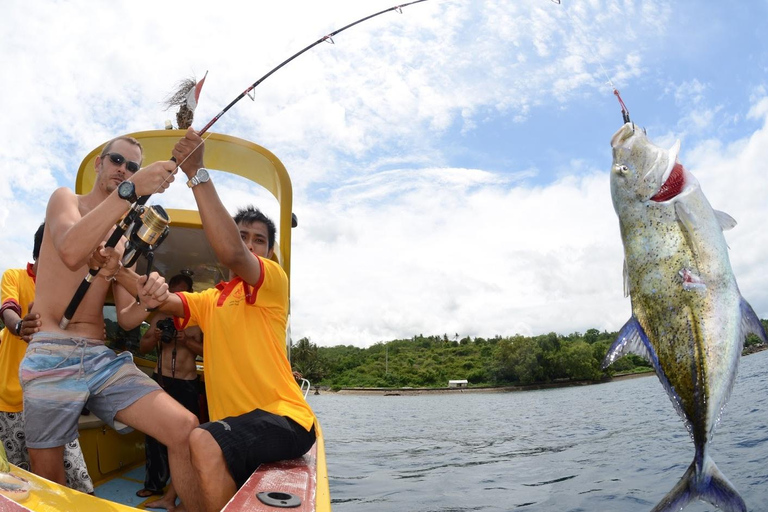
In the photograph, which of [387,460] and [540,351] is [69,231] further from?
[540,351]

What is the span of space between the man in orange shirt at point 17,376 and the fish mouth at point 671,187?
9.69ft

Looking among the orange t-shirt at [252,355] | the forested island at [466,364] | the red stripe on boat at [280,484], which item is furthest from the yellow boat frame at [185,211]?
the forested island at [466,364]

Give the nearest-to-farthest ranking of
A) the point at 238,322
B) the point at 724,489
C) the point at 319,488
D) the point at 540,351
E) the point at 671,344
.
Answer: the point at 724,489 < the point at 671,344 < the point at 319,488 < the point at 238,322 < the point at 540,351

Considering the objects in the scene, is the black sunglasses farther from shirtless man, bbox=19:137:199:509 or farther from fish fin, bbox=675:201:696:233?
fish fin, bbox=675:201:696:233

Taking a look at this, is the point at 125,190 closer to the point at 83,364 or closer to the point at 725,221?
the point at 83,364

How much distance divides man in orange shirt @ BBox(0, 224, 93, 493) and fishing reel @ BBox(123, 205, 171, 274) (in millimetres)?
666

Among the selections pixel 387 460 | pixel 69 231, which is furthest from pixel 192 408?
pixel 387 460

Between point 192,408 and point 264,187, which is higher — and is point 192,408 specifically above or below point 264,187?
below

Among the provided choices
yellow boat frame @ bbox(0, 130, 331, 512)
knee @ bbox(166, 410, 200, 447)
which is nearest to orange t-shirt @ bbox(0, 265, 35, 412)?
yellow boat frame @ bbox(0, 130, 331, 512)

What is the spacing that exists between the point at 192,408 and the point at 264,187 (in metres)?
2.14

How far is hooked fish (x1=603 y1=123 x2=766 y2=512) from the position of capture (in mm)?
1889

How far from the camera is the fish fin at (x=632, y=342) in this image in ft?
6.42

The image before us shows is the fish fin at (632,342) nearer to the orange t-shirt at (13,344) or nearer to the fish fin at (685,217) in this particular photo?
the fish fin at (685,217)

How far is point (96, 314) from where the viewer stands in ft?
9.41
